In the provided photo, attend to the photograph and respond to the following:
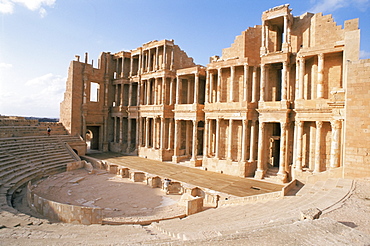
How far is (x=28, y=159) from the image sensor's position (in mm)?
18156

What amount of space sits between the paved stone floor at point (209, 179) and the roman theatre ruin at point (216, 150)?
0.44 feet

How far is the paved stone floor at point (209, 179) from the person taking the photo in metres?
14.9

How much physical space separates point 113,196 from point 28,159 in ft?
30.9

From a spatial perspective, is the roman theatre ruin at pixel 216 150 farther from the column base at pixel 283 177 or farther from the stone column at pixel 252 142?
the stone column at pixel 252 142

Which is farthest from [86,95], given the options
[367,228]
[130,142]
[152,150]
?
[367,228]

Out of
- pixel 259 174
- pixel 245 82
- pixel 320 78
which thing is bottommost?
pixel 259 174

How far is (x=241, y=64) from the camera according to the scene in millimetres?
19344

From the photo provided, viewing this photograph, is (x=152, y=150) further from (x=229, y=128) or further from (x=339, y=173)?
(x=339, y=173)

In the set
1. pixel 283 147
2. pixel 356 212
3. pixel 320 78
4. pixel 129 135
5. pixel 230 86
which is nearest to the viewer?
pixel 356 212

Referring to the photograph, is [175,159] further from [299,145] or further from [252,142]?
[299,145]

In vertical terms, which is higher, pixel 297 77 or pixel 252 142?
pixel 297 77

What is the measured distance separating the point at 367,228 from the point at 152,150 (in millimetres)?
22060

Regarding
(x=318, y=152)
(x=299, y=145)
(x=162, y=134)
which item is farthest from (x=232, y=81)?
(x=162, y=134)

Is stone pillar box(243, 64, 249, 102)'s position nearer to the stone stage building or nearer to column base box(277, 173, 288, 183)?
the stone stage building
